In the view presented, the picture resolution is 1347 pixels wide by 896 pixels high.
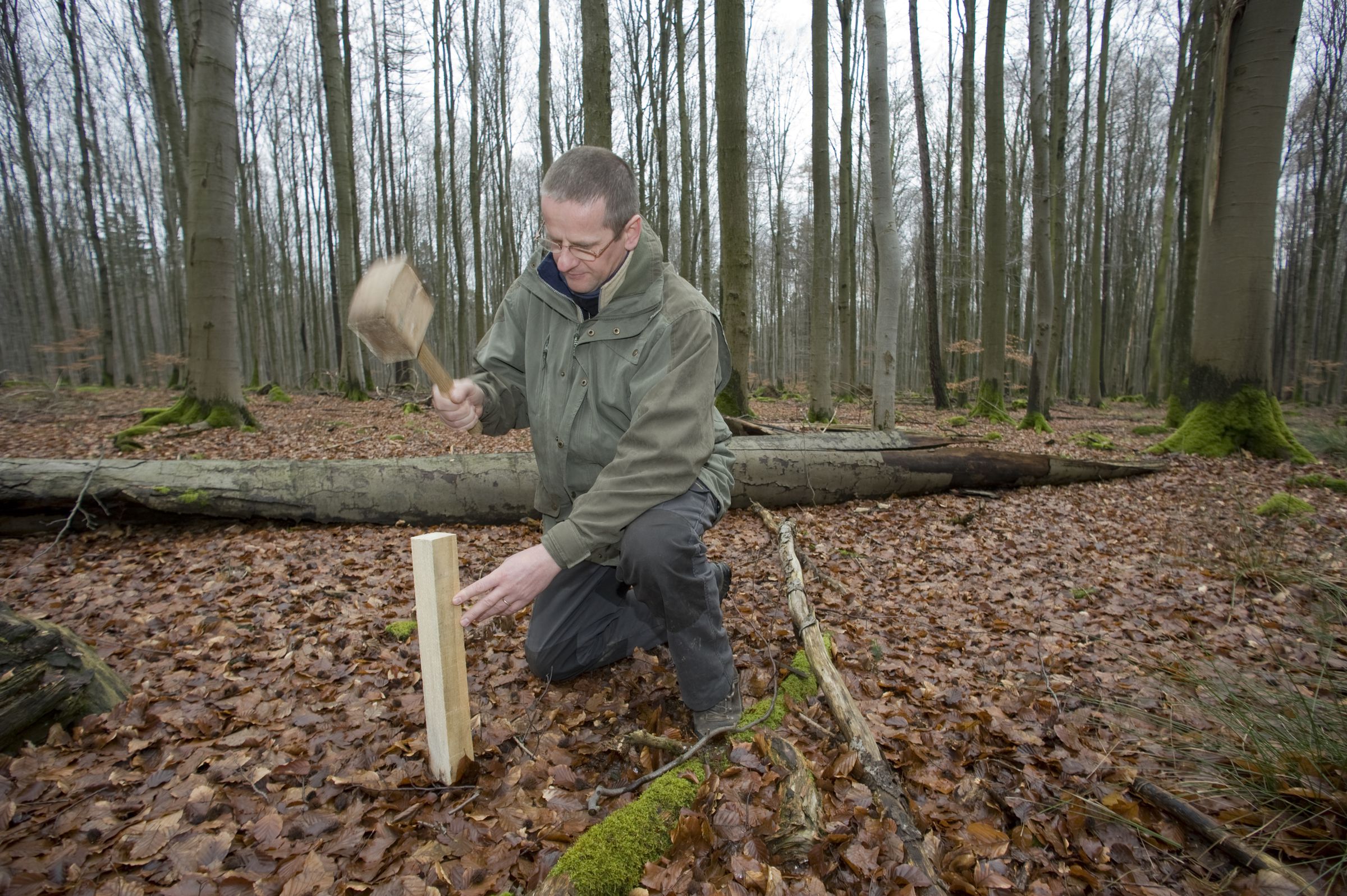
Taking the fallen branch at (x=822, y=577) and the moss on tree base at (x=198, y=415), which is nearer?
the fallen branch at (x=822, y=577)

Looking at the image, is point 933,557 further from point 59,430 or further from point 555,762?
point 59,430

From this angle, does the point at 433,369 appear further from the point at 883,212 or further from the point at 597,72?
the point at 883,212

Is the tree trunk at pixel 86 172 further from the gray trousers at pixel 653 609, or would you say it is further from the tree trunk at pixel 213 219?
the gray trousers at pixel 653 609

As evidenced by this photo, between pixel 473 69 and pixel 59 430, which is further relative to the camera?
pixel 473 69

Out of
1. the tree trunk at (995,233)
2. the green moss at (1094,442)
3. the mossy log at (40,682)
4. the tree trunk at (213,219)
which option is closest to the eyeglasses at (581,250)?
the mossy log at (40,682)

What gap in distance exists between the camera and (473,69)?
1733cm

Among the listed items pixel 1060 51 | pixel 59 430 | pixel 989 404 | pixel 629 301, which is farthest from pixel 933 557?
pixel 1060 51

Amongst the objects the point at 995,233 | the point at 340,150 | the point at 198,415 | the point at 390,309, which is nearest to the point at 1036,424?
the point at 995,233

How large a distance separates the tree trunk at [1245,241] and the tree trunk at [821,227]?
5048 millimetres

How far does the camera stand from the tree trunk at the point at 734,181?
26.1ft

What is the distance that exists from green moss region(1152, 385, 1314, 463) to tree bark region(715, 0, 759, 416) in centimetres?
509

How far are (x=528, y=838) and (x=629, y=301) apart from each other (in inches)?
68.8

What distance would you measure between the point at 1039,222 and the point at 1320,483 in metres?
6.15

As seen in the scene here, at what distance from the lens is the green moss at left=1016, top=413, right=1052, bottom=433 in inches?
409
